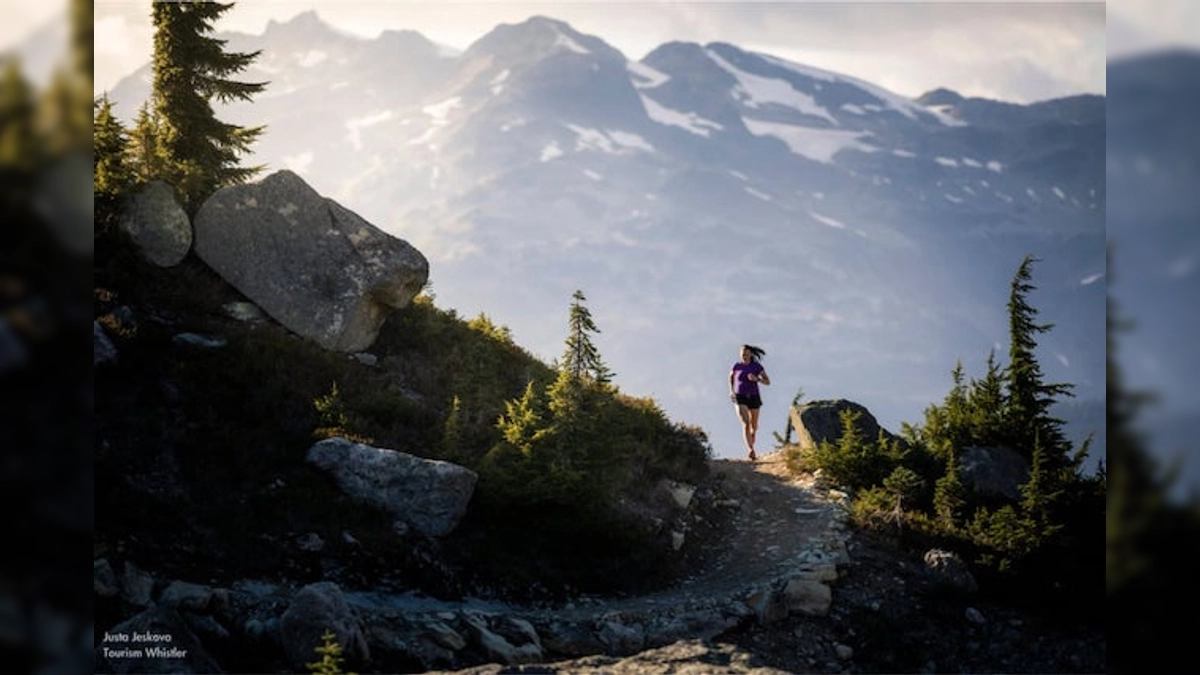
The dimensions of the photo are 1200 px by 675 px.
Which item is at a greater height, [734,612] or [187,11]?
[187,11]

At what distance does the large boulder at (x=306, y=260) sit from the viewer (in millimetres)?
18016

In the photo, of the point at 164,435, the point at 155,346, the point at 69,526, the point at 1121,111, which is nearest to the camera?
the point at 69,526

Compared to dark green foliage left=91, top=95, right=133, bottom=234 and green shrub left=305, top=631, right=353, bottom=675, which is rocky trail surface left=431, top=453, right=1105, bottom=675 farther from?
dark green foliage left=91, top=95, right=133, bottom=234

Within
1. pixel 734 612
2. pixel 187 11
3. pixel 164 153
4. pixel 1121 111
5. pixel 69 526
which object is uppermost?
pixel 187 11

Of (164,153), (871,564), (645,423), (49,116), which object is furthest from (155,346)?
(49,116)

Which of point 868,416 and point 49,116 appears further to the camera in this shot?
point 868,416

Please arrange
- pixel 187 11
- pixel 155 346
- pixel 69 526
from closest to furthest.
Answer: pixel 69 526 → pixel 155 346 → pixel 187 11

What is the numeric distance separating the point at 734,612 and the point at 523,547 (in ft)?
10.7

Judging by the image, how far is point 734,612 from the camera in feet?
41.5

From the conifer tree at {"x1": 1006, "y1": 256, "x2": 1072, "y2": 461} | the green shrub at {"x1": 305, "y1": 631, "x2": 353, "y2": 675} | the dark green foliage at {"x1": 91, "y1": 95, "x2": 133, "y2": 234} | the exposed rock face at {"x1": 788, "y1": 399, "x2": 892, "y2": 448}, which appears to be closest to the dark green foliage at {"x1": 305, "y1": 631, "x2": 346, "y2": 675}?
the green shrub at {"x1": 305, "y1": 631, "x2": 353, "y2": 675}

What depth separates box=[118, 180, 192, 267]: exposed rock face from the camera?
696 inches

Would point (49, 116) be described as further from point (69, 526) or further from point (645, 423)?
point (645, 423)

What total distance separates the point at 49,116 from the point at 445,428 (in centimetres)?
1337

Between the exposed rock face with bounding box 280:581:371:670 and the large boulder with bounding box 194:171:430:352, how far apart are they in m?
8.30
